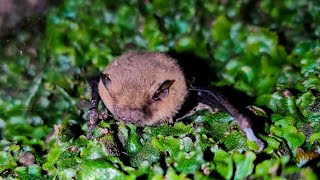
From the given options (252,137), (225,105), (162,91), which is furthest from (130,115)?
(252,137)

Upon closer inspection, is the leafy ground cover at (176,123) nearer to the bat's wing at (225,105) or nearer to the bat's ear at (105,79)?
the bat's wing at (225,105)

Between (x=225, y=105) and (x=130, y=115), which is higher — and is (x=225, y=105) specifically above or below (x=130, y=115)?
below

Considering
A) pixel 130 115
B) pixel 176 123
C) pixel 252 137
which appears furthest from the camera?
pixel 130 115

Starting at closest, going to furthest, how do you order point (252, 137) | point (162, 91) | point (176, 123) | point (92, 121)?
1. point (252, 137)
2. point (176, 123)
3. point (92, 121)
4. point (162, 91)

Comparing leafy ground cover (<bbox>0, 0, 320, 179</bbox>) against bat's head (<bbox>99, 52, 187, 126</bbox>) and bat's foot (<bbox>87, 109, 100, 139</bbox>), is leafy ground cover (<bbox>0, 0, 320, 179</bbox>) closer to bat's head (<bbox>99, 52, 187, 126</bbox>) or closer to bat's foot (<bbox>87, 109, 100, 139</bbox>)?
bat's foot (<bbox>87, 109, 100, 139</bbox>)

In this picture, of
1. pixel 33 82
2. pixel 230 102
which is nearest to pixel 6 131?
pixel 33 82

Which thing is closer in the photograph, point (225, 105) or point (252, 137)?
point (252, 137)

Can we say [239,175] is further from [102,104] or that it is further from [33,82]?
[33,82]

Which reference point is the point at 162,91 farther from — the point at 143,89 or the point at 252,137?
the point at 252,137
